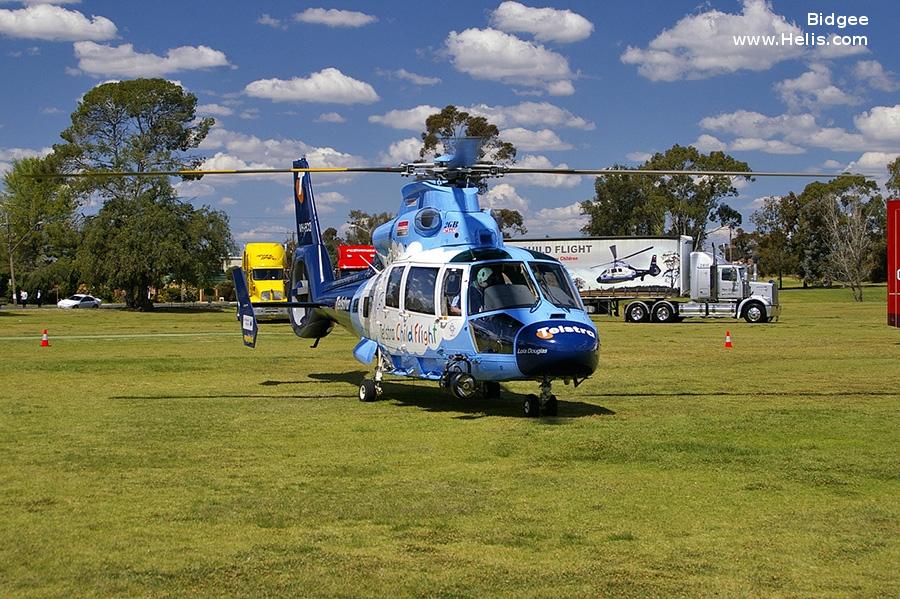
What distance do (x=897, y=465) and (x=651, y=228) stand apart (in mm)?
90115

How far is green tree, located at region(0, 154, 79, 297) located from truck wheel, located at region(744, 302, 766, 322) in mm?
51232

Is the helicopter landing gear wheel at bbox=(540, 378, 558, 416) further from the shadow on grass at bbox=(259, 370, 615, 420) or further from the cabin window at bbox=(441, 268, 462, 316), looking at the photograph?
the cabin window at bbox=(441, 268, 462, 316)

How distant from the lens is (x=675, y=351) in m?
28.1

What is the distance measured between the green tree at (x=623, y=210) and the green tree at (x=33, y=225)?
49.0m

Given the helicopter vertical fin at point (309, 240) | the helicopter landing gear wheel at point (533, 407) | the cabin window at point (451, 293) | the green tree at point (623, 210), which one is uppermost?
the green tree at point (623, 210)

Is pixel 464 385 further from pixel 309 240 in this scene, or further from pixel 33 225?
pixel 33 225

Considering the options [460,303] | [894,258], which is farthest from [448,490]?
[894,258]

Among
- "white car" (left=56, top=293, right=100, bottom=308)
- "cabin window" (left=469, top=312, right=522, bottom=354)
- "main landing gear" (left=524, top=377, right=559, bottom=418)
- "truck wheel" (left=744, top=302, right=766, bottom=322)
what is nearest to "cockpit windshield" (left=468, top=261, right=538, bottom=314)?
"cabin window" (left=469, top=312, right=522, bottom=354)

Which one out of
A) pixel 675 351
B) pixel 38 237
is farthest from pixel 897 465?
pixel 38 237

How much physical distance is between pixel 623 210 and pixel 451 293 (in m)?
88.4

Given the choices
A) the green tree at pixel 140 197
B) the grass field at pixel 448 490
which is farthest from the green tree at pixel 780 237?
the grass field at pixel 448 490

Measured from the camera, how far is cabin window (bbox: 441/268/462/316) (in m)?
14.5

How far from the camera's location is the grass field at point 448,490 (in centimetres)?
682

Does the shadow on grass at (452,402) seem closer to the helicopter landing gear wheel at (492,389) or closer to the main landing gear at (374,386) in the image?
the helicopter landing gear wheel at (492,389)
